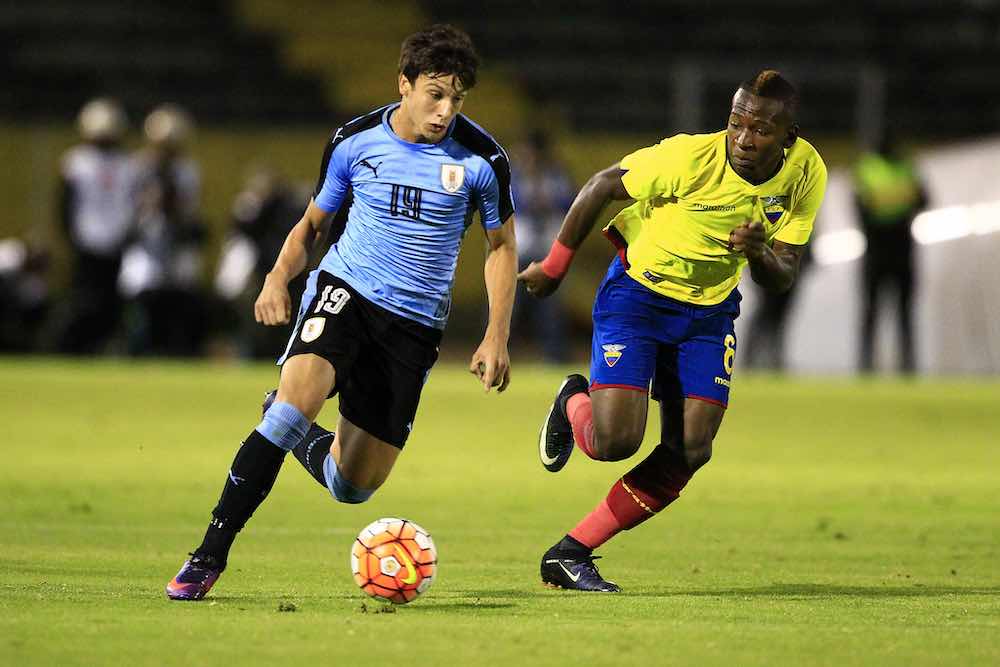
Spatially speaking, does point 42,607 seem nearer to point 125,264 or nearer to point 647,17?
point 125,264

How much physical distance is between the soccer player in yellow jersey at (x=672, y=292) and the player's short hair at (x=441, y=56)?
746mm

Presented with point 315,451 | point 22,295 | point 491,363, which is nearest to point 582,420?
point 491,363

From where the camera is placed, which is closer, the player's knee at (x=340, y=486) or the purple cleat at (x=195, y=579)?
the purple cleat at (x=195, y=579)

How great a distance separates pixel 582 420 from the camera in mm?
7781

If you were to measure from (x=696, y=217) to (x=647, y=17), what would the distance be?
21175 millimetres

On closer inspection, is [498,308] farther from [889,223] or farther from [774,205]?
[889,223]

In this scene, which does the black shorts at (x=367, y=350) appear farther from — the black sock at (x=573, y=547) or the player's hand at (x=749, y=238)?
the player's hand at (x=749, y=238)

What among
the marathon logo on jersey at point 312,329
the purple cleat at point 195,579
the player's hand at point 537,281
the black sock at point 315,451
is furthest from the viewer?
the black sock at point 315,451

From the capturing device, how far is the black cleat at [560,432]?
804 cm

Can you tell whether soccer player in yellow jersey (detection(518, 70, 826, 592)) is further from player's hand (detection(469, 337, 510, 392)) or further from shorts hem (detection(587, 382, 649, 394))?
player's hand (detection(469, 337, 510, 392))

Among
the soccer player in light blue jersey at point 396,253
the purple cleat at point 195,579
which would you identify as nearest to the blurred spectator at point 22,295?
the soccer player in light blue jersey at point 396,253

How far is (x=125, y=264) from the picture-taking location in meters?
19.0

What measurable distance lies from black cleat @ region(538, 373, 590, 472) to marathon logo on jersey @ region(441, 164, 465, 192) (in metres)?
1.29

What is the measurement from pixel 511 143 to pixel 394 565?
61.3 feet
